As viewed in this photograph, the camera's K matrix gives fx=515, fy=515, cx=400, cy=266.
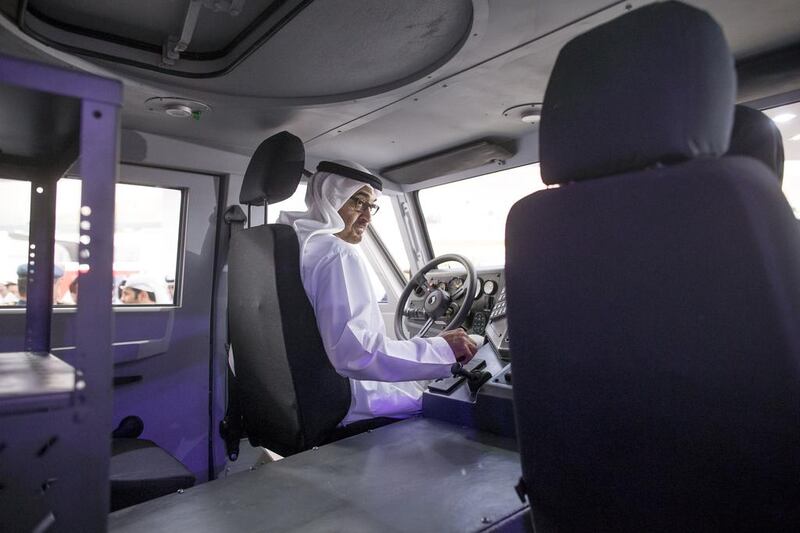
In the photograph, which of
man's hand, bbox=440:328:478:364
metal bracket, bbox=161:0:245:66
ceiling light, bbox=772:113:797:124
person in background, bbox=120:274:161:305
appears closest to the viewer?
metal bracket, bbox=161:0:245:66

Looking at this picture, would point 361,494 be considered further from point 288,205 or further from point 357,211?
point 288,205

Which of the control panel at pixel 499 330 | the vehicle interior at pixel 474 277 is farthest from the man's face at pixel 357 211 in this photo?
the control panel at pixel 499 330

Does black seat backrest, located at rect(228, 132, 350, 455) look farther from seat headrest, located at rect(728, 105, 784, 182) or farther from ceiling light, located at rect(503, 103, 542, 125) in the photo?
seat headrest, located at rect(728, 105, 784, 182)

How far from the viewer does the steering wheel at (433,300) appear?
2381 millimetres

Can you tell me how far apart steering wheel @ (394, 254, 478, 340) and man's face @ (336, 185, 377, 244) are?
42 cm

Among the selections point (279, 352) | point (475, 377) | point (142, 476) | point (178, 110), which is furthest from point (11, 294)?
point (475, 377)

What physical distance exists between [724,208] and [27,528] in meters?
1.09

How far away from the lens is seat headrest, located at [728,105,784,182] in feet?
3.44

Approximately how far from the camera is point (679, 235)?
78cm

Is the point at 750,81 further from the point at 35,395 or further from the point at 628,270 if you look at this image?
the point at 35,395

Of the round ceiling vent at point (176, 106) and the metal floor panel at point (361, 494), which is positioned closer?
the metal floor panel at point (361, 494)

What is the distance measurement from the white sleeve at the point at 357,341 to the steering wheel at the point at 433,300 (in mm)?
297

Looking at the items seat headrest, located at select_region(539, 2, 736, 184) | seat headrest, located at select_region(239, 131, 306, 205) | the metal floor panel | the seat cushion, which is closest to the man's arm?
the metal floor panel

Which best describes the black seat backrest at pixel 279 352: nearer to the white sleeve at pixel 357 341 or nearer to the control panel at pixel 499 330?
the white sleeve at pixel 357 341
